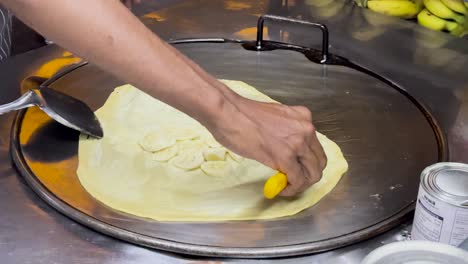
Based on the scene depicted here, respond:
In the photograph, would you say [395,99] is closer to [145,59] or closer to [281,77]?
[281,77]

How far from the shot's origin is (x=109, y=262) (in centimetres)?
74

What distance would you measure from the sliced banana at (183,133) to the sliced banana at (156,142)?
0.02 m

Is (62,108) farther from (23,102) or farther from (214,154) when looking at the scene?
(214,154)

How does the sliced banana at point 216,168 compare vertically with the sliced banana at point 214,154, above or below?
below

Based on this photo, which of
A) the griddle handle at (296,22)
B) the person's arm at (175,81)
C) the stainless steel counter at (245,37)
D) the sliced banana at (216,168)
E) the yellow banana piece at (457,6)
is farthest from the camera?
the yellow banana piece at (457,6)

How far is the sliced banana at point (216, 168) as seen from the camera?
0.90 m

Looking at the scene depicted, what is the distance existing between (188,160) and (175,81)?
10.1 inches

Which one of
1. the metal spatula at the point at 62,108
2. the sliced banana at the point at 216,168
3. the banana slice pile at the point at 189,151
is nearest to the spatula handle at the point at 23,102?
the metal spatula at the point at 62,108

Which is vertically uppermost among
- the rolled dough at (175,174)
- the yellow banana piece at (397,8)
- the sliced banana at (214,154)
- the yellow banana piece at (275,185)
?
the yellow banana piece at (275,185)

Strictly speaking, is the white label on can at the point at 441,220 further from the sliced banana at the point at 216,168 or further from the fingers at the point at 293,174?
the sliced banana at the point at 216,168

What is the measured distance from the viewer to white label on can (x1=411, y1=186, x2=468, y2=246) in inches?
25.7

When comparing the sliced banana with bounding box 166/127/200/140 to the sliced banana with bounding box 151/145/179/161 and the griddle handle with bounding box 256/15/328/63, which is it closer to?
the sliced banana with bounding box 151/145/179/161

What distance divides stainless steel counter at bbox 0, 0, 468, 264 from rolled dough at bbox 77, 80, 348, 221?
77 mm

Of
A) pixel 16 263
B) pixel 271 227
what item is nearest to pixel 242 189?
pixel 271 227
